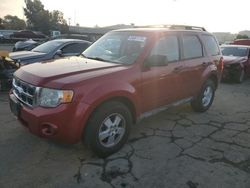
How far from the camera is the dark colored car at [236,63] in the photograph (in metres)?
10.8

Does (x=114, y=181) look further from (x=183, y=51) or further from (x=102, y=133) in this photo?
(x=183, y=51)

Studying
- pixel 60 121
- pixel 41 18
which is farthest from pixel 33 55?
pixel 41 18

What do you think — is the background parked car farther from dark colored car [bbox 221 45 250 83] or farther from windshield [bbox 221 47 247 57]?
windshield [bbox 221 47 247 57]

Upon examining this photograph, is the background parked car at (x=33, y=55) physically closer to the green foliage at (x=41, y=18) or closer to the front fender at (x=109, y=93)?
the front fender at (x=109, y=93)

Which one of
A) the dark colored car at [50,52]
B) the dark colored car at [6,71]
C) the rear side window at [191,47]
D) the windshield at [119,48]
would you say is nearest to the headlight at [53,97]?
the windshield at [119,48]

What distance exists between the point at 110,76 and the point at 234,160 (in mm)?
2241

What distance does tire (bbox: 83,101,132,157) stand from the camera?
3721mm

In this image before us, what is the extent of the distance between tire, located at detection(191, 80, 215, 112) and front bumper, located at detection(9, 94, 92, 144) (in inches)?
129

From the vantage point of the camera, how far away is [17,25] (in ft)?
204

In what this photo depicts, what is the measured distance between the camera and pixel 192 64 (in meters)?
5.47

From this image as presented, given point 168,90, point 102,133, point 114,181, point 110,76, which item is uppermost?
point 110,76

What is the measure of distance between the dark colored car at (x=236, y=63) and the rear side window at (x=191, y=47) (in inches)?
217

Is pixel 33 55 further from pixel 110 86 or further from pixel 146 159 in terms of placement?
pixel 146 159

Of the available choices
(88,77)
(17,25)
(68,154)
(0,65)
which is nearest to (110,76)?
(88,77)
